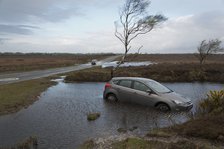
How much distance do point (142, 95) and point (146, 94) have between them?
26 centimetres

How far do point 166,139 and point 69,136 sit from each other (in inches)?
130

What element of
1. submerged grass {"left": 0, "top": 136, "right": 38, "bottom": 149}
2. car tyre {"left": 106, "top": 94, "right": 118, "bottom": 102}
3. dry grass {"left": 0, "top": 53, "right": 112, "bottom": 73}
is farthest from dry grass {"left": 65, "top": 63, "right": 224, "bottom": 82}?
dry grass {"left": 0, "top": 53, "right": 112, "bottom": 73}

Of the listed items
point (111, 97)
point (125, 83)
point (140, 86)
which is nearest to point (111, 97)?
point (111, 97)

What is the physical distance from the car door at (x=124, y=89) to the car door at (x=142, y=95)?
328 mm

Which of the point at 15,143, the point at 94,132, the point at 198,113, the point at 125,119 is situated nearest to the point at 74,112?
the point at 125,119

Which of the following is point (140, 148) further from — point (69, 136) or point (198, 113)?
point (198, 113)

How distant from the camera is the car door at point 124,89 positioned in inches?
536

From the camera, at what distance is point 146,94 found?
12664mm

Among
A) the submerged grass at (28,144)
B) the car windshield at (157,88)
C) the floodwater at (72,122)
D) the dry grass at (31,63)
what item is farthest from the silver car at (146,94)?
the dry grass at (31,63)

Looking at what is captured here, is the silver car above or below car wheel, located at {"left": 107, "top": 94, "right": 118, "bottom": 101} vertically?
above

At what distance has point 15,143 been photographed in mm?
7602

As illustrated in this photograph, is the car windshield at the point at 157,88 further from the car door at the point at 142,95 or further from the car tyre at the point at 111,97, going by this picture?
the car tyre at the point at 111,97

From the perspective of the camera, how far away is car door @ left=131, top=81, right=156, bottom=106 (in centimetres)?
1247

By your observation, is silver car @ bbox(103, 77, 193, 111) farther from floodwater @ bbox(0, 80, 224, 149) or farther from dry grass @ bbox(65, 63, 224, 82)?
dry grass @ bbox(65, 63, 224, 82)
